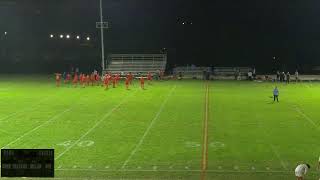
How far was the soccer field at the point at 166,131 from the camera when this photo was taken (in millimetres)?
15648

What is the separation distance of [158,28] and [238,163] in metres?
41.7

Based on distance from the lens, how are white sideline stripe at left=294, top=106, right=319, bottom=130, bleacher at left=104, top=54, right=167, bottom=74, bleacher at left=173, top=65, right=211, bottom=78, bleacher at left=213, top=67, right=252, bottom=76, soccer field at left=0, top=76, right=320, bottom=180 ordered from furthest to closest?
bleacher at left=104, top=54, right=167, bottom=74, bleacher at left=213, top=67, right=252, bottom=76, bleacher at left=173, top=65, right=211, bottom=78, white sideline stripe at left=294, top=106, right=319, bottom=130, soccer field at left=0, top=76, right=320, bottom=180

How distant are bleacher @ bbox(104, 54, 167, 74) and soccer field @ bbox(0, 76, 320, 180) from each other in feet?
51.3

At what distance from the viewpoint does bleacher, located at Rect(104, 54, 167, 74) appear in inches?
2036

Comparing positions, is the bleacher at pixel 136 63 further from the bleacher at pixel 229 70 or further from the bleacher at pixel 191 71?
the bleacher at pixel 229 70

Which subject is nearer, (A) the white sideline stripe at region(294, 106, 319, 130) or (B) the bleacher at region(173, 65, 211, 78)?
(A) the white sideline stripe at region(294, 106, 319, 130)

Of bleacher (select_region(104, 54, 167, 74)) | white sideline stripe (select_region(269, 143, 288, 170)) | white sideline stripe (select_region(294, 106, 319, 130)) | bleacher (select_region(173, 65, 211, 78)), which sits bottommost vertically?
white sideline stripe (select_region(269, 143, 288, 170))

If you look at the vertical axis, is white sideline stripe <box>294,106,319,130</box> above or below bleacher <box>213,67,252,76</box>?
below

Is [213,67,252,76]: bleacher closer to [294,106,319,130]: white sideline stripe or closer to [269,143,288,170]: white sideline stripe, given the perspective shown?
[294,106,319,130]: white sideline stripe

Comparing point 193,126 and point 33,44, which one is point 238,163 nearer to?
point 193,126

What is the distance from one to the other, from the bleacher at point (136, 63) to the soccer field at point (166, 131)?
15.6 metres

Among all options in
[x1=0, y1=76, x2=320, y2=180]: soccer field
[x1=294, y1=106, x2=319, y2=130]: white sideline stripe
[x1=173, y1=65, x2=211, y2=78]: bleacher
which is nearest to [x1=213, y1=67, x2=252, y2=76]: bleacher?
[x1=173, y1=65, x2=211, y2=78]: bleacher

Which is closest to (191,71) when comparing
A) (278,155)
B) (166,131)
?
(166,131)

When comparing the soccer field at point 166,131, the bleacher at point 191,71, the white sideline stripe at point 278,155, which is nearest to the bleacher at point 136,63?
the bleacher at point 191,71
